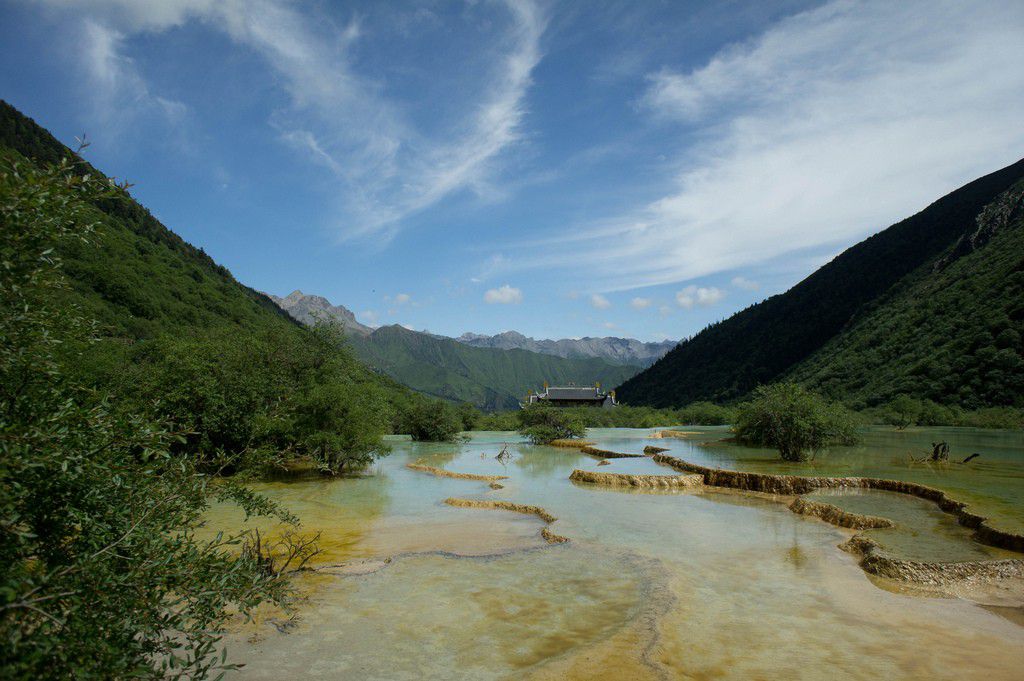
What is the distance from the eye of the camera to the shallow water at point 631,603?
7609mm

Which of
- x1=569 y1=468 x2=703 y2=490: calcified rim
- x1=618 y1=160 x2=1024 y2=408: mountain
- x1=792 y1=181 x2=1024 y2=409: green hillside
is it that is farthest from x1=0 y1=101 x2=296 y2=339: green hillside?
x1=618 y1=160 x2=1024 y2=408: mountain

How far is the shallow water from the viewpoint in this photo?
300 inches

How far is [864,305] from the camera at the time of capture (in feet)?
342

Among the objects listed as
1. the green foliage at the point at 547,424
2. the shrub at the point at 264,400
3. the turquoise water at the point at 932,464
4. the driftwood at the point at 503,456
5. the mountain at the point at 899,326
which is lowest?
the turquoise water at the point at 932,464

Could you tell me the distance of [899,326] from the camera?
81.4 meters

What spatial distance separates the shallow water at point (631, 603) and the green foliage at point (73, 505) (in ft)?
13.6

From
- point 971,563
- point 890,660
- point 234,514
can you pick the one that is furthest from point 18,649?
point 234,514

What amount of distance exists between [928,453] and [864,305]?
3529 inches

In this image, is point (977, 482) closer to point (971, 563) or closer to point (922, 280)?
point (971, 563)

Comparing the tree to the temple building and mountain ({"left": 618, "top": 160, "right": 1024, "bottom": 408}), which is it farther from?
the temple building

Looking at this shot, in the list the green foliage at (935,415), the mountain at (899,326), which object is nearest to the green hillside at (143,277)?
the green foliage at (935,415)

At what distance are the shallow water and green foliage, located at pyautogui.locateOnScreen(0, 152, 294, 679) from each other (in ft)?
13.6

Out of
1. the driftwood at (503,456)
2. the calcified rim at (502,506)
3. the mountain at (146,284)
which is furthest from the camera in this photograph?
the mountain at (146,284)

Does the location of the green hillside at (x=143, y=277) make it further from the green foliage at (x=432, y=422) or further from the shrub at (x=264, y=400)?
the green foliage at (x=432, y=422)
